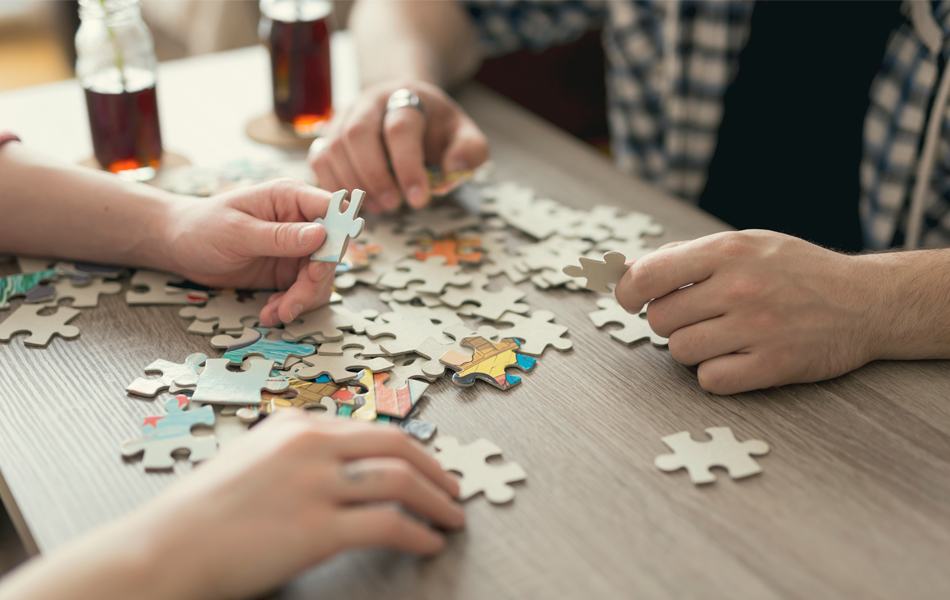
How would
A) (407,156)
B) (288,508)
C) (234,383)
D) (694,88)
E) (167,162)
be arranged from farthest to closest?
1. (694,88)
2. (167,162)
3. (407,156)
4. (234,383)
5. (288,508)

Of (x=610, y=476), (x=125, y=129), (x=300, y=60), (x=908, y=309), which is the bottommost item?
(x=610, y=476)

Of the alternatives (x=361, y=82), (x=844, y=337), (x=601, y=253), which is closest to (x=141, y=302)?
(x=601, y=253)

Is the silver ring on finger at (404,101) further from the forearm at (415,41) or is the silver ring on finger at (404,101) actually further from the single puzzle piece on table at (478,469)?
the single puzzle piece on table at (478,469)

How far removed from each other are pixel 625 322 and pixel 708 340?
183 mm

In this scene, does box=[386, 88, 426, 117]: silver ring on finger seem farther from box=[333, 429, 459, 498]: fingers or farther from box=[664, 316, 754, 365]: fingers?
box=[333, 429, 459, 498]: fingers

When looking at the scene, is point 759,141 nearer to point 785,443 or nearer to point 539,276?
point 539,276

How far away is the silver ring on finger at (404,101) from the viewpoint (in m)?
1.64

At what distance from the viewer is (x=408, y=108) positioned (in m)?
1.63

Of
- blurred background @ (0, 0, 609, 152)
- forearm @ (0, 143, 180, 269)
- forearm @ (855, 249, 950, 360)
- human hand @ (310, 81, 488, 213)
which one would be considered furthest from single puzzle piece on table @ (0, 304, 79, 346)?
blurred background @ (0, 0, 609, 152)

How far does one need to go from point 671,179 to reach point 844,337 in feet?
3.52

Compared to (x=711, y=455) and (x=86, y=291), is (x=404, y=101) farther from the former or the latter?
(x=711, y=455)

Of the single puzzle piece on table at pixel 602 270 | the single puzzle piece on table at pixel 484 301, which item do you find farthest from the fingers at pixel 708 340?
the single puzzle piece on table at pixel 484 301

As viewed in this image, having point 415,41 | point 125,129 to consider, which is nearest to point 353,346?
point 125,129

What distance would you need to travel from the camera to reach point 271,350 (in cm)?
117
